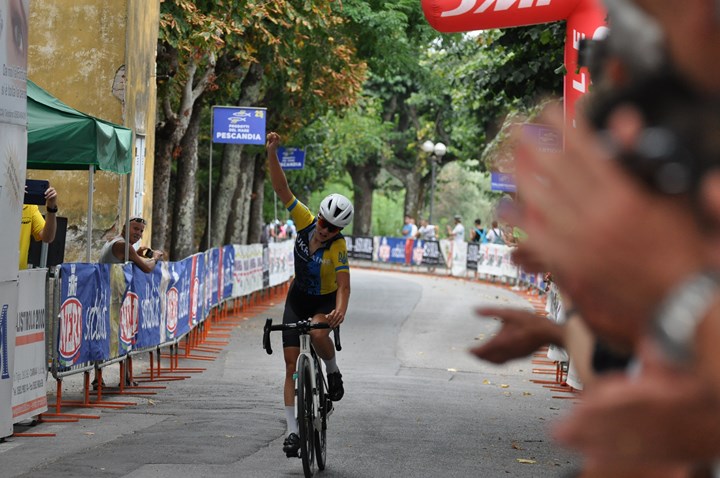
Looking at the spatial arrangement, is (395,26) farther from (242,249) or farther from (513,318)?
(513,318)

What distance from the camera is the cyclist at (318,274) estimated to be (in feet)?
28.9

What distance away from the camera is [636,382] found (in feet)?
4.83

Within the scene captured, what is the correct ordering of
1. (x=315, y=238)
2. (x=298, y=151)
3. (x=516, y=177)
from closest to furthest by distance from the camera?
(x=516, y=177)
(x=315, y=238)
(x=298, y=151)

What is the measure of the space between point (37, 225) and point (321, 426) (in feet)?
16.4

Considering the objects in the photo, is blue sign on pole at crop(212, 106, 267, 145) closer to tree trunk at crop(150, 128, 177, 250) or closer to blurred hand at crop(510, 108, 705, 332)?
tree trunk at crop(150, 128, 177, 250)

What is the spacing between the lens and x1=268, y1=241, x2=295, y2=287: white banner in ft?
103

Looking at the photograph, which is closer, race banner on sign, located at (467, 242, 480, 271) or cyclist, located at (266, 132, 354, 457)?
cyclist, located at (266, 132, 354, 457)

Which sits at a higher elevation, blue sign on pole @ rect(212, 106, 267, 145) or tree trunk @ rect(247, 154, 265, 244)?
blue sign on pole @ rect(212, 106, 267, 145)

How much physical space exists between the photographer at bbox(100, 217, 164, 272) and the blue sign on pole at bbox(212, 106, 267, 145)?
1104 cm

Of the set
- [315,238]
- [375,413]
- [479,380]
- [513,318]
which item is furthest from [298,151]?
[513,318]

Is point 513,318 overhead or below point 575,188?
below

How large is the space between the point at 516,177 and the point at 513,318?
0.51 m

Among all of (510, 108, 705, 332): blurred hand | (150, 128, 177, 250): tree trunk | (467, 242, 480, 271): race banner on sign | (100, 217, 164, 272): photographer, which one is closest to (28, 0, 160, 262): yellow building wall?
(150, 128, 177, 250): tree trunk

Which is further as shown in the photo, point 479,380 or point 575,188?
point 479,380
